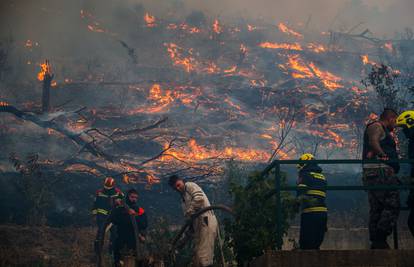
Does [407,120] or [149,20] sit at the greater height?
[149,20]

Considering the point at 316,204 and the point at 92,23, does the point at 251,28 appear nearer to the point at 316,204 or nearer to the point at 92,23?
the point at 92,23

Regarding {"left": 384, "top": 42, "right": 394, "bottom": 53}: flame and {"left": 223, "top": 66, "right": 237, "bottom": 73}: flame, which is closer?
{"left": 223, "top": 66, "right": 237, "bottom": 73}: flame

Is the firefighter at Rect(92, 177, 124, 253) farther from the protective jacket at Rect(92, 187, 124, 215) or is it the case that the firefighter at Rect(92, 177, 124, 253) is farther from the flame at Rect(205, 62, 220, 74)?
the flame at Rect(205, 62, 220, 74)

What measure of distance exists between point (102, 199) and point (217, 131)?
10615mm

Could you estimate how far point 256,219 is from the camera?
6926 millimetres

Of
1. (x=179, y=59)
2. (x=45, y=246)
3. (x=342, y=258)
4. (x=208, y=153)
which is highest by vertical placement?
(x=179, y=59)

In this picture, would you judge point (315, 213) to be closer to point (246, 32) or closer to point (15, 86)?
point (15, 86)

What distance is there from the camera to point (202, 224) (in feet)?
29.3

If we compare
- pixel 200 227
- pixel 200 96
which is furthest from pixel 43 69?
pixel 200 227

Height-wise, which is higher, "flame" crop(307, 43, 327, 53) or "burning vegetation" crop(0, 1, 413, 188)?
"flame" crop(307, 43, 327, 53)

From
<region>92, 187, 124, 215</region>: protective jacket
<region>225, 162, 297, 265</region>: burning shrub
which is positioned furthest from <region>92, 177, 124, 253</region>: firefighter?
<region>225, 162, 297, 265</region>: burning shrub

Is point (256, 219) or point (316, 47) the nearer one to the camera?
point (256, 219)

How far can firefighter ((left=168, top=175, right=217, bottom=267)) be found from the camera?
877 centimetres

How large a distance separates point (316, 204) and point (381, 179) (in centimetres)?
170
